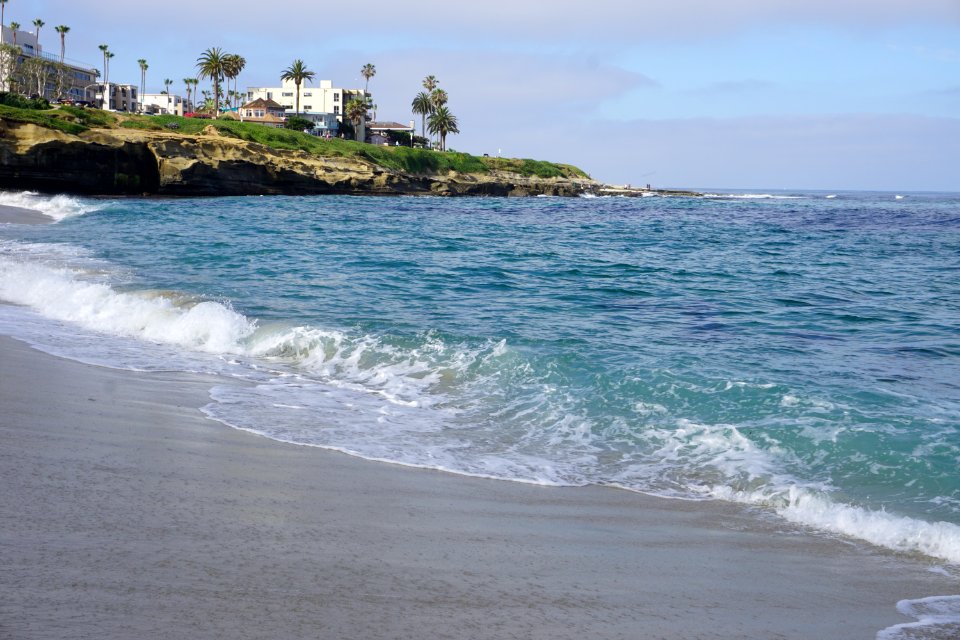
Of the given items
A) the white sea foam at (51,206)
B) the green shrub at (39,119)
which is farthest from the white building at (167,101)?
the white sea foam at (51,206)

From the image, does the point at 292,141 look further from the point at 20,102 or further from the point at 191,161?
the point at 20,102

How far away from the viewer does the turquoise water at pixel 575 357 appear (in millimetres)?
6535

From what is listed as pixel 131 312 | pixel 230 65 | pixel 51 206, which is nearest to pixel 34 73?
pixel 230 65

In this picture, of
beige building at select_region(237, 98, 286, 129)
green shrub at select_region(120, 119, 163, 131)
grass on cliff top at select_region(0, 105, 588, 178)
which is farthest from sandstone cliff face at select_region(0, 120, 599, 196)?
beige building at select_region(237, 98, 286, 129)

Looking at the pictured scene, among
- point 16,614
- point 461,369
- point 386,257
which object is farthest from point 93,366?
point 386,257

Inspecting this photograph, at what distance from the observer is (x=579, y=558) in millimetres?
4520

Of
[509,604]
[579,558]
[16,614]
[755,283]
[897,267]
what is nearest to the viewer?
[16,614]

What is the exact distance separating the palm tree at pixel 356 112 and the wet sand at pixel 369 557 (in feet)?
363

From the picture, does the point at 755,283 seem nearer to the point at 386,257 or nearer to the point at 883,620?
the point at 386,257

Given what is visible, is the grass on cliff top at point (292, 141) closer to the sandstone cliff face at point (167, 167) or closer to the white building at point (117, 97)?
the sandstone cliff face at point (167, 167)

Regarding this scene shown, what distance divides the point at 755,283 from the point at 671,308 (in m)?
4.63

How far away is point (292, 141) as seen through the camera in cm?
7881

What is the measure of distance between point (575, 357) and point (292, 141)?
242ft

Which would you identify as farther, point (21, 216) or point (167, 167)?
point (167, 167)
